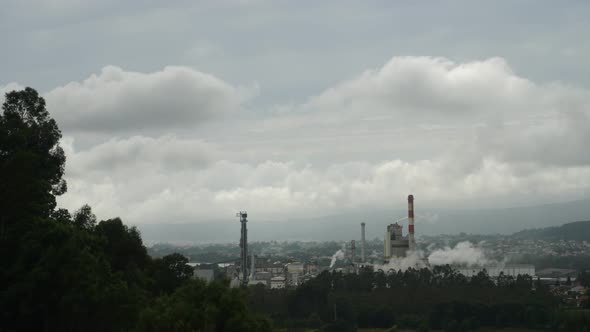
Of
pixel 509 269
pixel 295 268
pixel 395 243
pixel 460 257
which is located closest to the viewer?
pixel 395 243

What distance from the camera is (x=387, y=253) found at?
8588cm

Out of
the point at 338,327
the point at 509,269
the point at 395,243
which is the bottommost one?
the point at 338,327

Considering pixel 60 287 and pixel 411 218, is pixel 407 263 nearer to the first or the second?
pixel 411 218

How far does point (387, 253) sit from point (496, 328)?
34429 millimetres

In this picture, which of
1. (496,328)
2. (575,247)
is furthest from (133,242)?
(575,247)

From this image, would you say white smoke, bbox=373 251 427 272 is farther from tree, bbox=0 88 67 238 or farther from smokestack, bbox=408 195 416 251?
tree, bbox=0 88 67 238

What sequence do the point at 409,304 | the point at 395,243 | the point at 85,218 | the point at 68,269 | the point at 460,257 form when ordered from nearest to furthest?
the point at 68,269, the point at 85,218, the point at 409,304, the point at 395,243, the point at 460,257

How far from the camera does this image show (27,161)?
65.3 ft

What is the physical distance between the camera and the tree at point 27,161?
19484 millimetres

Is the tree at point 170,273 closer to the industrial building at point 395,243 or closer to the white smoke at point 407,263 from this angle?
the white smoke at point 407,263

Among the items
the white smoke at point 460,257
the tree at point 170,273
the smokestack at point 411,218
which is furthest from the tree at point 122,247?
the white smoke at point 460,257

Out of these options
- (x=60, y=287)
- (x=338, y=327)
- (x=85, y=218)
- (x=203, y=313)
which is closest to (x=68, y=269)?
(x=60, y=287)

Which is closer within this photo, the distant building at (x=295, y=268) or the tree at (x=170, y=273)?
the tree at (x=170, y=273)

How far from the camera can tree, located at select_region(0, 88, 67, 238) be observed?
19.5 meters
